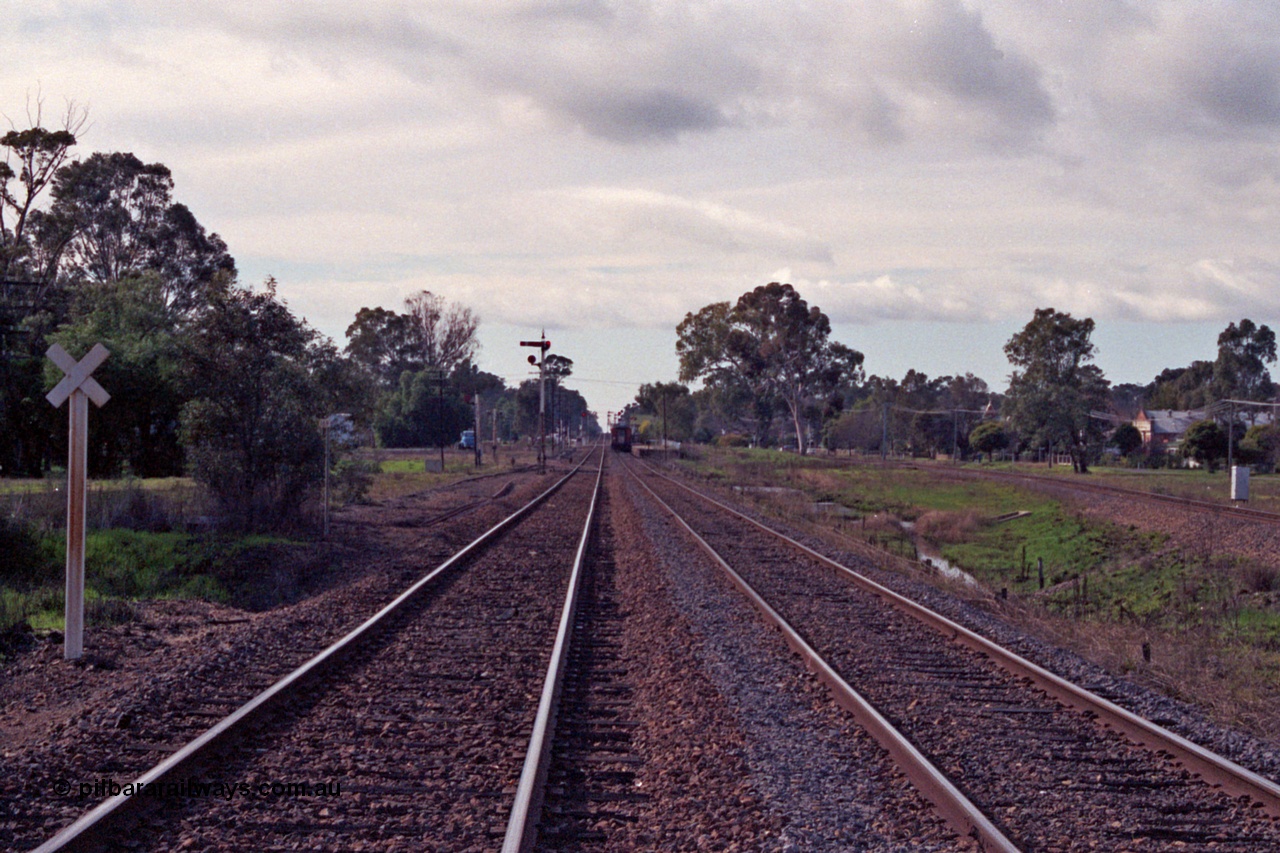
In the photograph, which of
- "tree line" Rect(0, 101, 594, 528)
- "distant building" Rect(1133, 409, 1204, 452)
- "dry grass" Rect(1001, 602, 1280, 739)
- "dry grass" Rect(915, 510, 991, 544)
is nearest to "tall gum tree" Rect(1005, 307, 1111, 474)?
"distant building" Rect(1133, 409, 1204, 452)

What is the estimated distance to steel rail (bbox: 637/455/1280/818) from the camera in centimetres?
627

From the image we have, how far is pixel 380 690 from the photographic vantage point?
8.38m

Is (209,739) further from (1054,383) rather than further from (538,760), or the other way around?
(1054,383)

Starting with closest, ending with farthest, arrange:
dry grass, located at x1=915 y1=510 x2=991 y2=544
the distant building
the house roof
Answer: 1. dry grass, located at x1=915 y1=510 x2=991 y2=544
2. the distant building
3. the house roof

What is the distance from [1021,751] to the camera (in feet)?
23.6

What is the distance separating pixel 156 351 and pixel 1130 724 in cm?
2617

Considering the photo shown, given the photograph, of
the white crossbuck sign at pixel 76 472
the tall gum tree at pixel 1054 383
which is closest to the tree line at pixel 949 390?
the tall gum tree at pixel 1054 383

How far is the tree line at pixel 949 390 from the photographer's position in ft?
220

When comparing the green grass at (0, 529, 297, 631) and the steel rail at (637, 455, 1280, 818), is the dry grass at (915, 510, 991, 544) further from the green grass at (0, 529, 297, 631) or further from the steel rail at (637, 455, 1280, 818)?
the green grass at (0, 529, 297, 631)

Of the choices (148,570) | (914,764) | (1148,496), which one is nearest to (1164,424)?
(1148,496)

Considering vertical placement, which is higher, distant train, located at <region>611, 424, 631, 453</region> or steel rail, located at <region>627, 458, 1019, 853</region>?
distant train, located at <region>611, 424, 631, 453</region>

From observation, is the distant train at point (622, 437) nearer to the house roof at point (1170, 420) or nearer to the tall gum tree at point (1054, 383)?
the tall gum tree at point (1054, 383)

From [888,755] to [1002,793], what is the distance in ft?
2.70

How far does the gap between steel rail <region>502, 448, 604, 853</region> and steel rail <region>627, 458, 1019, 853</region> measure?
220 cm
